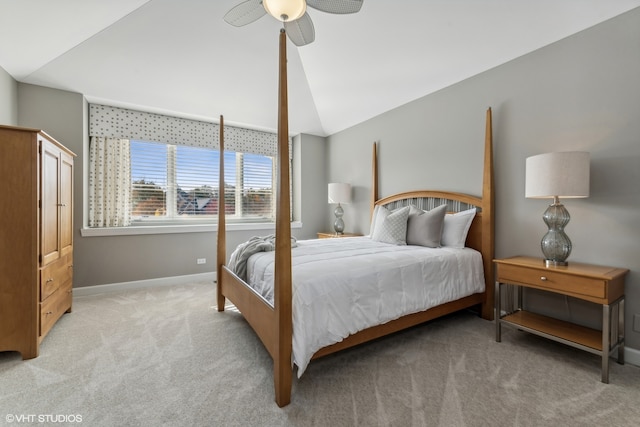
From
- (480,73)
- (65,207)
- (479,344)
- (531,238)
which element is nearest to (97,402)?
(65,207)

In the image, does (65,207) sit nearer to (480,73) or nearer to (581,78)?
(480,73)

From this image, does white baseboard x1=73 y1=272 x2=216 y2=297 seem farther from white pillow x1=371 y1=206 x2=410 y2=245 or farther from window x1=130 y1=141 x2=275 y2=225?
white pillow x1=371 y1=206 x2=410 y2=245

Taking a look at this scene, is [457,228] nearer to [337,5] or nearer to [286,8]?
[337,5]

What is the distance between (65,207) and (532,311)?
446 cm

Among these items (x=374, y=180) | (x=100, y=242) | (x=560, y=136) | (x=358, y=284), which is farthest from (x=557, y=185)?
(x=100, y=242)

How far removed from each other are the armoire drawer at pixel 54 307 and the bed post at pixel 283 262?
197cm

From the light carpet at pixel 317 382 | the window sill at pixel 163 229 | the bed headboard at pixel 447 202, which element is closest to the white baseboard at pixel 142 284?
the window sill at pixel 163 229

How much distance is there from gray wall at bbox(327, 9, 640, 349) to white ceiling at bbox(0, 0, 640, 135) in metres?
0.19

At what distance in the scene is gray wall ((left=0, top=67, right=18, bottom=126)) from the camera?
9.25 feet

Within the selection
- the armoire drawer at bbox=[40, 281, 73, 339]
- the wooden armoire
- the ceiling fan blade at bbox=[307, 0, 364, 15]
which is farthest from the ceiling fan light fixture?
the armoire drawer at bbox=[40, 281, 73, 339]

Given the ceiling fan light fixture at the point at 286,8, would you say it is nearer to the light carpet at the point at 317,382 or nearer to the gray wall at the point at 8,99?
the light carpet at the point at 317,382

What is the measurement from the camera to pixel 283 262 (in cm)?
152

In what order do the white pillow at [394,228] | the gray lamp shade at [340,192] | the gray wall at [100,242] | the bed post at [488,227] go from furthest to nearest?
1. the gray lamp shade at [340,192]
2. the gray wall at [100,242]
3. the white pillow at [394,228]
4. the bed post at [488,227]

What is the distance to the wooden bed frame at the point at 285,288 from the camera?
4.99 ft
